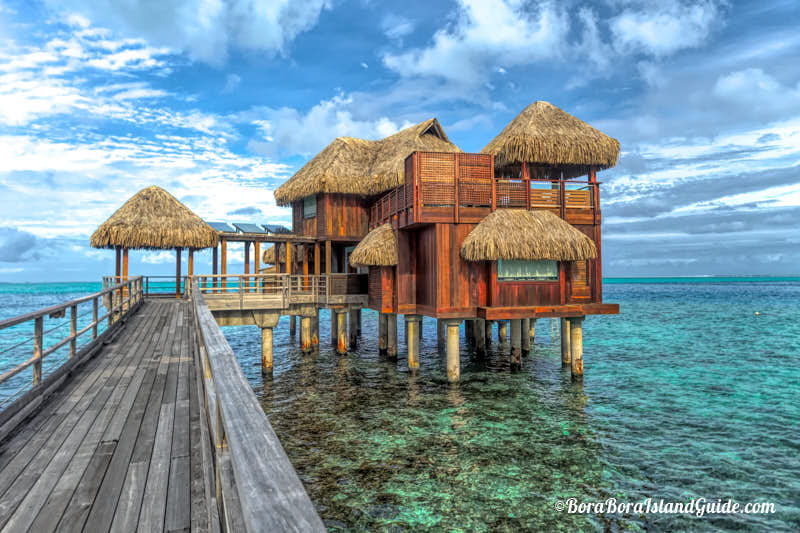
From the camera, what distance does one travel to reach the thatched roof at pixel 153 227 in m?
20.3

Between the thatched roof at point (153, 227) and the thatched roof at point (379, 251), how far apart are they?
8369mm

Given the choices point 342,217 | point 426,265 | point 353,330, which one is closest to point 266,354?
point 353,330

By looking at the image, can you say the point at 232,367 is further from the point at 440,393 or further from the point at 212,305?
the point at 212,305

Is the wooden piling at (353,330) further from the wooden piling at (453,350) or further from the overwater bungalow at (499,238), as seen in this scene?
the wooden piling at (453,350)

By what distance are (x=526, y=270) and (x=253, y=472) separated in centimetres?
1426

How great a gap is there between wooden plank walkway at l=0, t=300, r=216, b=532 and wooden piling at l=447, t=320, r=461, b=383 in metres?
9.47

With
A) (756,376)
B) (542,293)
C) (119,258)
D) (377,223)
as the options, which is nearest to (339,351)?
(377,223)

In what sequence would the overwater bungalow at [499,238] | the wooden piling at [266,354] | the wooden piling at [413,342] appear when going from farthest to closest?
the wooden piling at [266,354] < the wooden piling at [413,342] < the overwater bungalow at [499,238]

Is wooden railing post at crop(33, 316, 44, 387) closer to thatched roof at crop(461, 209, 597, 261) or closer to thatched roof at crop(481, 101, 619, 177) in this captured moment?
thatched roof at crop(461, 209, 597, 261)

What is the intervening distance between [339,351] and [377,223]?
6167 mm

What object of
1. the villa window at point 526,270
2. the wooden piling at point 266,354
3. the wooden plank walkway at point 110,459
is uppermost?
the villa window at point 526,270

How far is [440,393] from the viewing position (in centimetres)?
1420

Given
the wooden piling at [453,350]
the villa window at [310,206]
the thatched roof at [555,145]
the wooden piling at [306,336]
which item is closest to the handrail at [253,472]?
the wooden piling at [453,350]

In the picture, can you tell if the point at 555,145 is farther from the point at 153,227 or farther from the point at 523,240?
the point at 153,227
